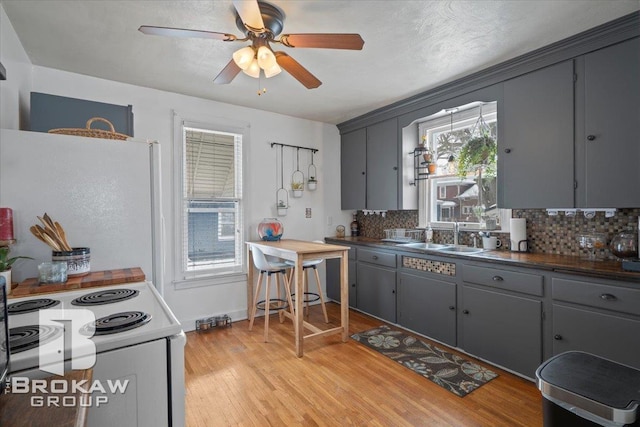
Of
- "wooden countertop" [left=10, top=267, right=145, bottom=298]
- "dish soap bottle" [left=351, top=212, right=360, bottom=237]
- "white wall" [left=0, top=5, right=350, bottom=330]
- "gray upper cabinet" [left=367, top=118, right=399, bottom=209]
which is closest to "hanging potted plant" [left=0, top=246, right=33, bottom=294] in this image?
"wooden countertop" [left=10, top=267, right=145, bottom=298]

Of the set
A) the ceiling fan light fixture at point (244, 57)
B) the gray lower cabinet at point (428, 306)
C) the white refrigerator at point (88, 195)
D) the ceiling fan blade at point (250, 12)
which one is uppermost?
the ceiling fan blade at point (250, 12)

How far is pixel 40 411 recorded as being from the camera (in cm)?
65

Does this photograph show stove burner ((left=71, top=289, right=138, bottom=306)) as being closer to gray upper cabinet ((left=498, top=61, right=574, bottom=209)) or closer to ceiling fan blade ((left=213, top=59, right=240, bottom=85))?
ceiling fan blade ((left=213, top=59, right=240, bottom=85))

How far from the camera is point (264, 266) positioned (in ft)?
10.3

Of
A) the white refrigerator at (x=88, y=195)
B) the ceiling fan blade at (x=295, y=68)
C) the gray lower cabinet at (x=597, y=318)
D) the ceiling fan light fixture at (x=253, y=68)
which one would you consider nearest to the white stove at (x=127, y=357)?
the white refrigerator at (x=88, y=195)

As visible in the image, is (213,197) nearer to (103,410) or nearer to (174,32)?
(174,32)

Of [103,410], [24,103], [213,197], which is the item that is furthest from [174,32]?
[213,197]

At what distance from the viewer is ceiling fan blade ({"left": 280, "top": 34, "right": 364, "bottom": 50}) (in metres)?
1.74

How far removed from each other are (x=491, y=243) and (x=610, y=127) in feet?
4.04

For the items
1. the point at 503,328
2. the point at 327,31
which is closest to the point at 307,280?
the point at 503,328

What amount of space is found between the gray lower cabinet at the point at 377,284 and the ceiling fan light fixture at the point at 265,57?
7.30 feet

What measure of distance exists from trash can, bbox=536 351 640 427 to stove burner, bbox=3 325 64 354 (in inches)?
70.1

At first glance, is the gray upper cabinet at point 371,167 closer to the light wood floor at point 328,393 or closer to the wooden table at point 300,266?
the wooden table at point 300,266

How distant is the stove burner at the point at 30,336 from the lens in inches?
37.0
